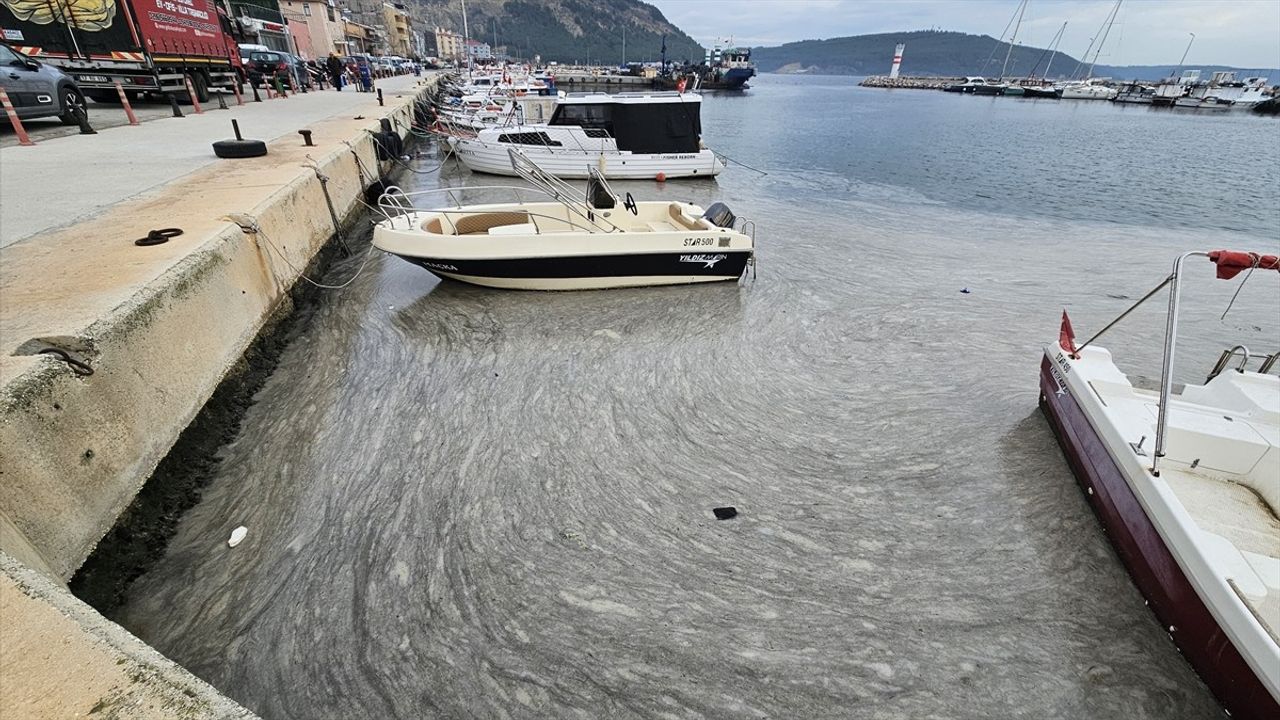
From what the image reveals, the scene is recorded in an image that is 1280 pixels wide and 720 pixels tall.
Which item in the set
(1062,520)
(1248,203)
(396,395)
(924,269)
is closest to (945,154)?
(1248,203)

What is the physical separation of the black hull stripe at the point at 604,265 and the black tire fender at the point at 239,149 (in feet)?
12.3

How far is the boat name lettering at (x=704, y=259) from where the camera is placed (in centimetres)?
698

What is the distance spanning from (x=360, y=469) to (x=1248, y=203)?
22482 millimetres

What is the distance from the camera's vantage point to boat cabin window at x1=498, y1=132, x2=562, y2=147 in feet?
45.6

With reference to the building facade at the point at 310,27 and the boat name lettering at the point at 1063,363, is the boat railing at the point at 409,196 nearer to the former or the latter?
the boat name lettering at the point at 1063,363

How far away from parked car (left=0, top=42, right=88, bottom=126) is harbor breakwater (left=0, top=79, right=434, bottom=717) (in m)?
5.57

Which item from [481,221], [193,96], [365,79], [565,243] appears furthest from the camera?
[365,79]

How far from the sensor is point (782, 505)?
3.56m

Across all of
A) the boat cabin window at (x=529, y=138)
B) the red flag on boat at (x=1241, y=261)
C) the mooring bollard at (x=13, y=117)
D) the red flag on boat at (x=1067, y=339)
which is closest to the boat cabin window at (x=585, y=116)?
the boat cabin window at (x=529, y=138)

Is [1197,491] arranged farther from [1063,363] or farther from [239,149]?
[239,149]

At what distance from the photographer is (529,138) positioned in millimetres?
14016

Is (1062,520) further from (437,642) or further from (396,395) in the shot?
(396,395)

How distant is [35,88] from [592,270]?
994 centimetres

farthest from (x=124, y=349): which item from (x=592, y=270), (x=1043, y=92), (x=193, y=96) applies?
(x=1043, y=92)
